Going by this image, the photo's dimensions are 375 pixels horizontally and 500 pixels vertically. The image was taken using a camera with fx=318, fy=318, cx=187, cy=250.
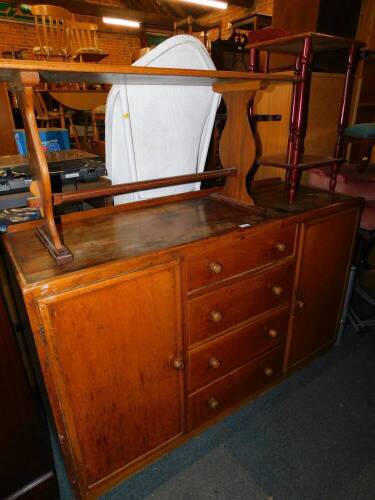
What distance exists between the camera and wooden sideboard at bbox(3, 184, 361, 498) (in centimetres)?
85

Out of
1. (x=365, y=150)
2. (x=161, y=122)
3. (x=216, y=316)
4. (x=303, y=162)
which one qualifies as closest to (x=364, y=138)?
(x=365, y=150)

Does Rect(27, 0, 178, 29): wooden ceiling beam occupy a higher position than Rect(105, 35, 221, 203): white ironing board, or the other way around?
Rect(27, 0, 178, 29): wooden ceiling beam

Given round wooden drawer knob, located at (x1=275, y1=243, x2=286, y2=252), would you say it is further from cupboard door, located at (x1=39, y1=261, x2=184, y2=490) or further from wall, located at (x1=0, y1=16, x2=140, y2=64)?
wall, located at (x1=0, y1=16, x2=140, y2=64)

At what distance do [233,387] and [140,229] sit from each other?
79 cm

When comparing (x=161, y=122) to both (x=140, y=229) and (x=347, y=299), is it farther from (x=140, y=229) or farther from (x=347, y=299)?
(x=347, y=299)

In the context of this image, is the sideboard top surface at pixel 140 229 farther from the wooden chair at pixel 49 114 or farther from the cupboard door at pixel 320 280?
the wooden chair at pixel 49 114

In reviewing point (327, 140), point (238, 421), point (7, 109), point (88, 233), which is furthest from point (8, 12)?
point (238, 421)

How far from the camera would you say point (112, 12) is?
7.01 m

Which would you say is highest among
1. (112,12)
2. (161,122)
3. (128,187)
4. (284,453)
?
(112,12)

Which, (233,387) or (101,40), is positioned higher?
(101,40)

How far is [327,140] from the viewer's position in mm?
2260

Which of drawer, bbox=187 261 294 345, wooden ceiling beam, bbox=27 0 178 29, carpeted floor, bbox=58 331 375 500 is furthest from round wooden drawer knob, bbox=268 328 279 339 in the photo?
wooden ceiling beam, bbox=27 0 178 29

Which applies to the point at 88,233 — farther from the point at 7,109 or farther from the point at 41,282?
the point at 7,109

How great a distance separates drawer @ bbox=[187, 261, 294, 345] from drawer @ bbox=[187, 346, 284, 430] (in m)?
0.26
